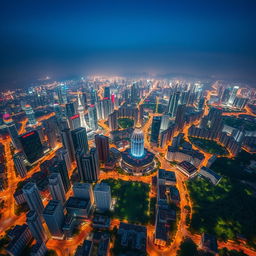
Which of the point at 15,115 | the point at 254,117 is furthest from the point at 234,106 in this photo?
the point at 15,115

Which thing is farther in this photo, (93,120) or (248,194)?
(93,120)

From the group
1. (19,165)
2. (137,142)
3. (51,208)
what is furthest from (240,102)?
(19,165)

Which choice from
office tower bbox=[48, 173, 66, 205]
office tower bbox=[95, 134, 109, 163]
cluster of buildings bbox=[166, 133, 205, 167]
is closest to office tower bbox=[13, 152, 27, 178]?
office tower bbox=[48, 173, 66, 205]

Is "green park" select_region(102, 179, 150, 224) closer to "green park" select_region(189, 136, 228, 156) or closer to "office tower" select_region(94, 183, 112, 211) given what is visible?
"office tower" select_region(94, 183, 112, 211)

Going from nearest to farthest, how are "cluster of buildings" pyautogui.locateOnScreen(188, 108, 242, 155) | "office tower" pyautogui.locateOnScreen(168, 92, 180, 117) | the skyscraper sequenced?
the skyscraper
"cluster of buildings" pyautogui.locateOnScreen(188, 108, 242, 155)
"office tower" pyautogui.locateOnScreen(168, 92, 180, 117)

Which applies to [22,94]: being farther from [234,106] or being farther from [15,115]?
[234,106]

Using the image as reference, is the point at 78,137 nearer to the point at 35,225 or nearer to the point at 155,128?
the point at 35,225

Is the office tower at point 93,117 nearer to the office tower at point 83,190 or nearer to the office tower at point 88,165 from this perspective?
the office tower at point 88,165
